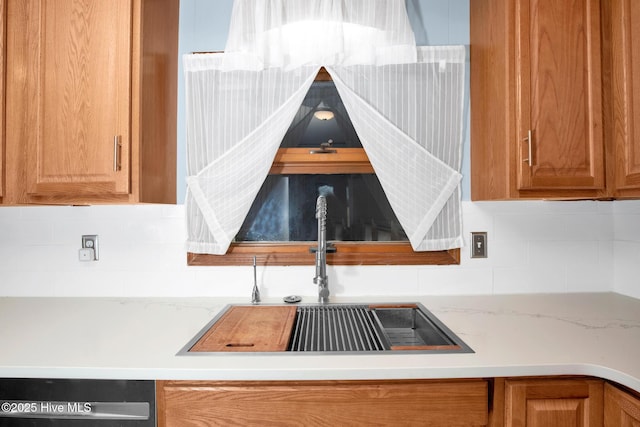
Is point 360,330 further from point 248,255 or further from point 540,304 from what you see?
point 540,304

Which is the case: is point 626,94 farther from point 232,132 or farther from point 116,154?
point 116,154

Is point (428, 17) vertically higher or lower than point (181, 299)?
higher

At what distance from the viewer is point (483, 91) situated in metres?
1.51

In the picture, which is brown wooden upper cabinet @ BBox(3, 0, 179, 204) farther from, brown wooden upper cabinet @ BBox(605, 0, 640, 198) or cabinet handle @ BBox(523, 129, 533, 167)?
brown wooden upper cabinet @ BBox(605, 0, 640, 198)

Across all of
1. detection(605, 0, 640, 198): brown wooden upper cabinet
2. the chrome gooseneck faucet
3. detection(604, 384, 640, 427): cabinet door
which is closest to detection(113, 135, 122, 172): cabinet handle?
the chrome gooseneck faucet

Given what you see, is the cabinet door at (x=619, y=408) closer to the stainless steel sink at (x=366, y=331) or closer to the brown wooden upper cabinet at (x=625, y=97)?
the stainless steel sink at (x=366, y=331)

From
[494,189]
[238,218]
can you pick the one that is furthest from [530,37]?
[238,218]

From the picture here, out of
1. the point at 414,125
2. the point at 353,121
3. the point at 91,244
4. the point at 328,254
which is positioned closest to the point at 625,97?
the point at 414,125

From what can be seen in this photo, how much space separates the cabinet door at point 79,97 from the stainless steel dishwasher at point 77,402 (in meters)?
0.64

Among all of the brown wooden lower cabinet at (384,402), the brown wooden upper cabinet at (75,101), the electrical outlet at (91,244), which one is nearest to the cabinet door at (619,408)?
the brown wooden lower cabinet at (384,402)

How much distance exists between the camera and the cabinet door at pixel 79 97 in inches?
51.1

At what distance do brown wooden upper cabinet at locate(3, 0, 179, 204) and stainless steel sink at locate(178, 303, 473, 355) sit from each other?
2.25ft

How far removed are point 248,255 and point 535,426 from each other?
3.92 feet

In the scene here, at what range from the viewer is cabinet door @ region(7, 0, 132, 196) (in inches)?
51.1
